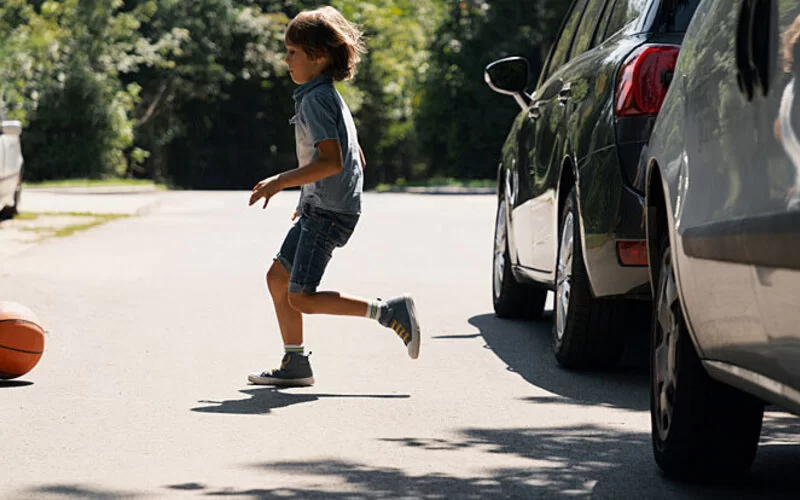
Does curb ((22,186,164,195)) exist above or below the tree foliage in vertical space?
below

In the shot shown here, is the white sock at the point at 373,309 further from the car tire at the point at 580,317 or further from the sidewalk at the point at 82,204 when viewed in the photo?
the sidewalk at the point at 82,204

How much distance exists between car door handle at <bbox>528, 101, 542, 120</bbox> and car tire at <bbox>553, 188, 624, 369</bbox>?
122cm

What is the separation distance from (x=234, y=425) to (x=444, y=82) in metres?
51.1

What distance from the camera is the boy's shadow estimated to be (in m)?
6.86

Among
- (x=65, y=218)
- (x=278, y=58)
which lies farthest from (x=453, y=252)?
(x=278, y=58)

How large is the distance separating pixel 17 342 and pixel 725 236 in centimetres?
410

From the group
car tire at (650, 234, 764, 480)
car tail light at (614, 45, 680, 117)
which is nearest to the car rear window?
car tail light at (614, 45, 680, 117)

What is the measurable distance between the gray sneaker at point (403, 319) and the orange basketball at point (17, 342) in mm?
1615

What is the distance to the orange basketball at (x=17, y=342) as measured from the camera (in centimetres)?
748

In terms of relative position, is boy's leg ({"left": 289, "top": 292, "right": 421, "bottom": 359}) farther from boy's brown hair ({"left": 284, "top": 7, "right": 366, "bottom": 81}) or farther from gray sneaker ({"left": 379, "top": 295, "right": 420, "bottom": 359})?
boy's brown hair ({"left": 284, "top": 7, "right": 366, "bottom": 81})

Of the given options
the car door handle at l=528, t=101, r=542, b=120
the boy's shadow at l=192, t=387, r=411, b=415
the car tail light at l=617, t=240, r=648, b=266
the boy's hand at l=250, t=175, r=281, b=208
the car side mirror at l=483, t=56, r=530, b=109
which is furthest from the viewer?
the car side mirror at l=483, t=56, r=530, b=109

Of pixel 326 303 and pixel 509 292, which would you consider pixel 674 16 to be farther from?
pixel 509 292

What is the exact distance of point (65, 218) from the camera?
2212 cm

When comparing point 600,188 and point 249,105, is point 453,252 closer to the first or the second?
point 600,188
